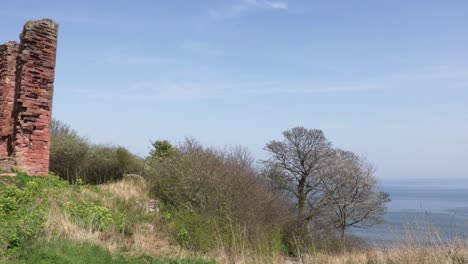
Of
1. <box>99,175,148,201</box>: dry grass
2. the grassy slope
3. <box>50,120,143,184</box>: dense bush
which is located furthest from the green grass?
<box>50,120,143,184</box>: dense bush

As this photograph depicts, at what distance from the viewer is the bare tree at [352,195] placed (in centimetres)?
2905

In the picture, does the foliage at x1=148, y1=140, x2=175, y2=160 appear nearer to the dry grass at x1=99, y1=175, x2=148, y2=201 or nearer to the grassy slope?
the dry grass at x1=99, y1=175, x2=148, y2=201

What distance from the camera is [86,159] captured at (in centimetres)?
2347

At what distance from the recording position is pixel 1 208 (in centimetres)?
873

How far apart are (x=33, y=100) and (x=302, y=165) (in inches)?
846

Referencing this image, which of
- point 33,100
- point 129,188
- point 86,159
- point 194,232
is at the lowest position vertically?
point 194,232

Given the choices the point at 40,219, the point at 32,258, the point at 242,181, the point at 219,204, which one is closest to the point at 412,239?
the point at 32,258

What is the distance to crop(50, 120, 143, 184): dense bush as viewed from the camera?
22391 mm

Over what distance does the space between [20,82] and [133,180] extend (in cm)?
729

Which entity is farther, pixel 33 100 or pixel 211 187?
pixel 211 187

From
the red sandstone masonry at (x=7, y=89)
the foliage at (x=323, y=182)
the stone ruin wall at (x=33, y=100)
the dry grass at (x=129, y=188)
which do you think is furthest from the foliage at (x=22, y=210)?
the foliage at (x=323, y=182)

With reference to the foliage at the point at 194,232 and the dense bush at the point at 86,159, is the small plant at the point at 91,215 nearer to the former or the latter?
the foliage at the point at 194,232

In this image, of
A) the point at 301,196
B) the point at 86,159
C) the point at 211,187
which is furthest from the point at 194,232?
the point at 301,196

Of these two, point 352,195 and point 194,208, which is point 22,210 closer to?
point 194,208
